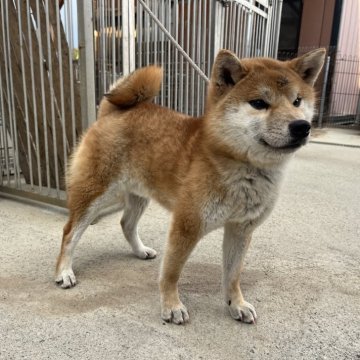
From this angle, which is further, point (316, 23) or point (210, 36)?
point (316, 23)

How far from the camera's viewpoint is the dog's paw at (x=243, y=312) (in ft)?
6.25

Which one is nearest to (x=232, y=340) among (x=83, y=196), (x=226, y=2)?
(x=83, y=196)

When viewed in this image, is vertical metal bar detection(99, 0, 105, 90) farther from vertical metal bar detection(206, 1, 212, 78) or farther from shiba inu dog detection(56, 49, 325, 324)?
vertical metal bar detection(206, 1, 212, 78)

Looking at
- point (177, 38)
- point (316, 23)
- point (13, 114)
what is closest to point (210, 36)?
point (177, 38)

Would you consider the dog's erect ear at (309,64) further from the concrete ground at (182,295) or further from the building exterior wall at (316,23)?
the building exterior wall at (316,23)

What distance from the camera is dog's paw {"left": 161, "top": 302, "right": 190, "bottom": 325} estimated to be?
1.87 m

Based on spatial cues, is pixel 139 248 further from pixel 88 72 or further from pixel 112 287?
pixel 88 72

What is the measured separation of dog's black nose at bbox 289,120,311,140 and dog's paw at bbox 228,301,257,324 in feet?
3.01

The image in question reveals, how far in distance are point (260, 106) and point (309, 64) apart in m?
0.41

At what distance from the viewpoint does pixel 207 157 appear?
1.82 meters

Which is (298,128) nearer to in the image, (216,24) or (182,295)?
(182,295)

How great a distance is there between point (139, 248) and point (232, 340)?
1.02 meters

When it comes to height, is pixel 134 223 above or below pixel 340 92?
below

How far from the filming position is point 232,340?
1.77 meters
